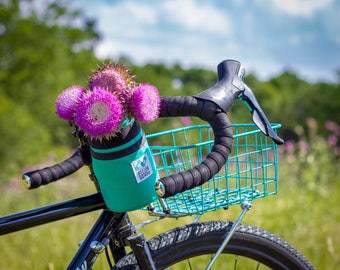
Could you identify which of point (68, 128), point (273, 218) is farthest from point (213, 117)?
point (68, 128)

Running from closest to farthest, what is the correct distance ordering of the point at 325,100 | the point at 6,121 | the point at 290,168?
the point at 290,168
the point at 6,121
the point at 325,100

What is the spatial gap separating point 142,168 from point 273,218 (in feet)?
9.01

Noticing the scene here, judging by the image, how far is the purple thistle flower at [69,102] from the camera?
132cm

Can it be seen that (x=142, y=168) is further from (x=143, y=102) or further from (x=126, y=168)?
(x=143, y=102)

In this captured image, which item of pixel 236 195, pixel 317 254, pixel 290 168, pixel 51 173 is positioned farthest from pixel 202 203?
pixel 290 168

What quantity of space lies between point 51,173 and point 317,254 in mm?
2033

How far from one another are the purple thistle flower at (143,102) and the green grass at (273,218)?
3.96 feet

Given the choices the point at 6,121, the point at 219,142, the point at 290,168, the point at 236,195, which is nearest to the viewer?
the point at 219,142

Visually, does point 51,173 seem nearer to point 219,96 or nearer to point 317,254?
point 219,96

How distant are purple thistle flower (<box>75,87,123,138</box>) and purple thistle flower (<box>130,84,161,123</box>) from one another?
0.05 m

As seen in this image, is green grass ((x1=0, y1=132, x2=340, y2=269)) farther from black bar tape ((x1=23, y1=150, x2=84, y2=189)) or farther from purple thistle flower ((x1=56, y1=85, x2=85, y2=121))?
purple thistle flower ((x1=56, y1=85, x2=85, y2=121))

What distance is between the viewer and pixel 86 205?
4.60 feet

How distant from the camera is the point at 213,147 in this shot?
1224mm

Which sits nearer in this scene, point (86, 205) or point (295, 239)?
point (86, 205)
